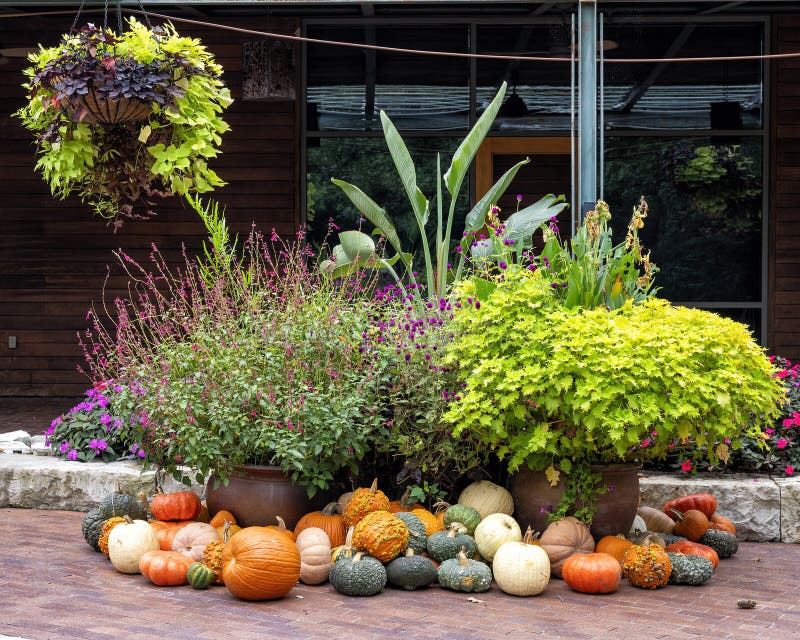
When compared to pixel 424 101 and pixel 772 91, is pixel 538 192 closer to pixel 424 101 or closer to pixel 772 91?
pixel 424 101

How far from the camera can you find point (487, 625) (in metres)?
4.13

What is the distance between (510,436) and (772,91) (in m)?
6.07

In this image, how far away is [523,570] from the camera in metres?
4.56

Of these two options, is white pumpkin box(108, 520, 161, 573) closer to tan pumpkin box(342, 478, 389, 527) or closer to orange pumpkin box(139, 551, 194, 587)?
orange pumpkin box(139, 551, 194, 587)

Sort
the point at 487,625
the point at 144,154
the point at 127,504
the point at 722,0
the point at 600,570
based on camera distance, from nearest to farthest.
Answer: the point at 487,625
the point at 600,570
the point at 127,504
the point at 144,154
the point at 722,0

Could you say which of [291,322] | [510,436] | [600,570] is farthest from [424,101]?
[600,570]

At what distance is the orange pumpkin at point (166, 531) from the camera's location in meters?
4.98

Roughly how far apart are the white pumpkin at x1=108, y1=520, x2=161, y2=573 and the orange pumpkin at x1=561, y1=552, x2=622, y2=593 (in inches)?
77.8

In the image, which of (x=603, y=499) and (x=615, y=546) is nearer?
(x=615, y=546)

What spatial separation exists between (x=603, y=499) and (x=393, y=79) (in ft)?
18.6

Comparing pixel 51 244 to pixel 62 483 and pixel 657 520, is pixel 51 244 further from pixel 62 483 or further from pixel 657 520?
pixel 657 520

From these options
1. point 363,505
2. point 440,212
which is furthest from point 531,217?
point 363,505

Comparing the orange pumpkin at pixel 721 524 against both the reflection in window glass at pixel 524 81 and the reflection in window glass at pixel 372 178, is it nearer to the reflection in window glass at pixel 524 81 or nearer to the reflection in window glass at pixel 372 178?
the reflection in window glass at pixel 372 178

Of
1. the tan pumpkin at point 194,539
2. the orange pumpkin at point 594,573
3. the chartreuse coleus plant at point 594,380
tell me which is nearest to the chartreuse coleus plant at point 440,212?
the chartreuse coleus plant at point 594,380
